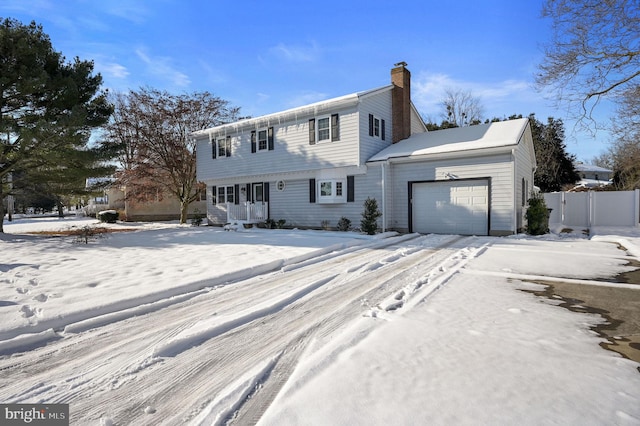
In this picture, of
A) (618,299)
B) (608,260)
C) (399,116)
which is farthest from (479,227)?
(618,299)

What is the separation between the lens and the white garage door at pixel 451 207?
12.3m

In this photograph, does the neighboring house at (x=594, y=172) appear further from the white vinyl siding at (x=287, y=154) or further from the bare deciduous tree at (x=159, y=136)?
the bare deciduous tree at (x=159, y=136)

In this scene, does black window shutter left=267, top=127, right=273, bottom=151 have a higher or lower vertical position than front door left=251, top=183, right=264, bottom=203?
higher

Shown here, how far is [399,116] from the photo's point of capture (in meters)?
16.5

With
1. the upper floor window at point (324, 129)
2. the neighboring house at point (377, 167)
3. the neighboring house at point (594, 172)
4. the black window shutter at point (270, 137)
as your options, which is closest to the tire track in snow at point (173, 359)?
the neighboring house at point (377, 167)

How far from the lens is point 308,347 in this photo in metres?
3.18

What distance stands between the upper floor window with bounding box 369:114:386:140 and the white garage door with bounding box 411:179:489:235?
306cm

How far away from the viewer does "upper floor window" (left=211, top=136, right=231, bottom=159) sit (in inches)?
729

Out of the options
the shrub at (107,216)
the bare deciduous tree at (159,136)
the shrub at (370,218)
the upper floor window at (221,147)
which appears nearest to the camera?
the shrub at (370,218)

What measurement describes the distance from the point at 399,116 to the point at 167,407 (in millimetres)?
16228

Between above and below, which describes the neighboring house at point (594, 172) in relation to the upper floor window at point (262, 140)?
above

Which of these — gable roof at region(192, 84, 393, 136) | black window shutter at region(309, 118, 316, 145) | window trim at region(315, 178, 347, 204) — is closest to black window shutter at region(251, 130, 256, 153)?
gable roof at region(192, 84, 393, 136)

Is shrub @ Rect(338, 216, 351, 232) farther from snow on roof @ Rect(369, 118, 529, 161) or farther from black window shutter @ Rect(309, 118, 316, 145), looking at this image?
black window shutter @ Rect(309, 118, 316, 145)

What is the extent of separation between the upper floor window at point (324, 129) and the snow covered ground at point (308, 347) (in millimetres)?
9201
